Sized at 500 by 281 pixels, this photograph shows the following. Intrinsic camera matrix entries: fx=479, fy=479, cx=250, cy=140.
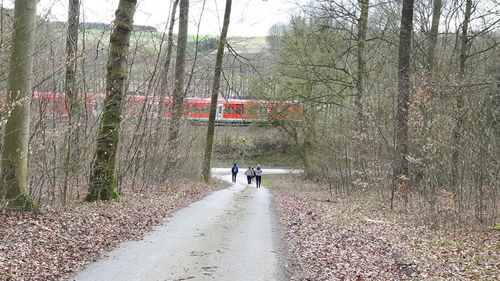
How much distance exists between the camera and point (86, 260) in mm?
7363

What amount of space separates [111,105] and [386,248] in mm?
7924

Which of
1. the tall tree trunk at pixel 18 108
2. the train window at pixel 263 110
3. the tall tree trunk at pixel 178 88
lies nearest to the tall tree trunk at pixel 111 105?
the tall tree trunk at pixel 18 108

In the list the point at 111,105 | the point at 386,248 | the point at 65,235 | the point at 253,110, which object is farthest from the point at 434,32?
the point at 253,110

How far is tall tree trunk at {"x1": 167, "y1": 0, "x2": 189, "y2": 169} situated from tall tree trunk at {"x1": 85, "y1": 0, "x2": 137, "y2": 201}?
6.49 metres

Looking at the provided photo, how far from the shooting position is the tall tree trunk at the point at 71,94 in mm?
11062

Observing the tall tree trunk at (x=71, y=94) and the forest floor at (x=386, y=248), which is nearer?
the forest floor at (x=386, y=248)

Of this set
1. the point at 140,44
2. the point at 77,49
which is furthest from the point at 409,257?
the point at 140,44

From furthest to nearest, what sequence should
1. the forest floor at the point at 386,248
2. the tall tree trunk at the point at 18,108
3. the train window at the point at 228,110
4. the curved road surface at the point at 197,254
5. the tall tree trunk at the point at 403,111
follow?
1. the train window at the point at 228,110
2. the tall tree trunk at the point at 403,111
3. the tall tree trunk at the point at 18,108
4. the forest floor at the point at 386,248
5. the curved road surface at the point at 197,254

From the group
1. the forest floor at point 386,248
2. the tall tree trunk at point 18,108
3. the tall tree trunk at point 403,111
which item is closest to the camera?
the forest floor at point 386,248

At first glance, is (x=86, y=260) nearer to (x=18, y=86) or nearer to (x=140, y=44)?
(x=18, y=86)

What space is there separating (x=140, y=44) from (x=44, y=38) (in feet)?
14.6

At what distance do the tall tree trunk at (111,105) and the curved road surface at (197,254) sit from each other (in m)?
2.15

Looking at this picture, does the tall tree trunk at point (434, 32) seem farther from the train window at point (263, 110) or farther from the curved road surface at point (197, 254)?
the train window at point (263, 110)

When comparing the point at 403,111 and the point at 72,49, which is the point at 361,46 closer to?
the point at 403,111
